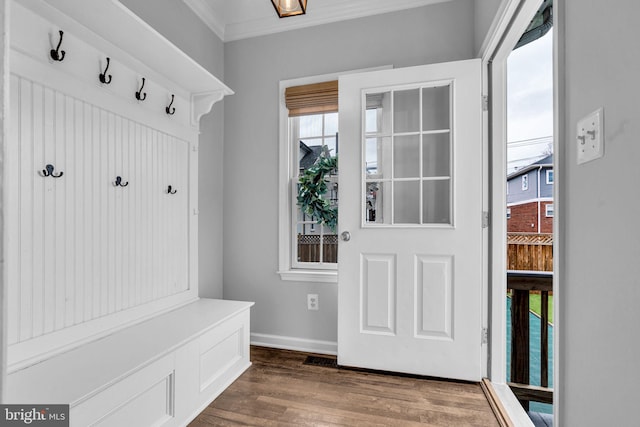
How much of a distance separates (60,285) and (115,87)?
3.34 feet

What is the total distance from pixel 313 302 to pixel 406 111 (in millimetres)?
1554

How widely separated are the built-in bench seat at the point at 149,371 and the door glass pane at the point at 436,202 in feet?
4.51

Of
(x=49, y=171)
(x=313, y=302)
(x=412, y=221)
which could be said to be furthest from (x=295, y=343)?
(x=49, y=171)

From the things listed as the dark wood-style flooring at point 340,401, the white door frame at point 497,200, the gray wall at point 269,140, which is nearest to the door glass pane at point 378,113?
the gray wall at point 269,140

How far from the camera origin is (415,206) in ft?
7.25

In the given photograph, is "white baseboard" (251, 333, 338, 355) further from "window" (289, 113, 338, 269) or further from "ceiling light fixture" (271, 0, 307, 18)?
"ceiling light fixture" (271, 0, 307, 18)

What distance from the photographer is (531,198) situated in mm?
3600

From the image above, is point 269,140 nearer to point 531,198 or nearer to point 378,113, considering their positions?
point 378,113

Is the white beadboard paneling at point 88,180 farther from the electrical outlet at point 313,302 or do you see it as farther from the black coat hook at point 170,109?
the electrical outlet at point 313,302

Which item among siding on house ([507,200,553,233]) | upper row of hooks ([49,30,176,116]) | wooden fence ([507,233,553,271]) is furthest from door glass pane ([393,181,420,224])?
siding on house ([507,200,553,233])

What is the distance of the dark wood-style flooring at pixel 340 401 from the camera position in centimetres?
168

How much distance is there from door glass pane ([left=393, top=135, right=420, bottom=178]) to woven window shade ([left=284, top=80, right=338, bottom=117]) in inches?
24.0

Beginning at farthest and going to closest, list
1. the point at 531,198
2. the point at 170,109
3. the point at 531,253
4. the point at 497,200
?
the point at 531,198
the point at 531,253
the point at 170,109
the point at 497,200

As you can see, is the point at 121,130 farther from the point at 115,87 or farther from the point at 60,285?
the point at 60,285
